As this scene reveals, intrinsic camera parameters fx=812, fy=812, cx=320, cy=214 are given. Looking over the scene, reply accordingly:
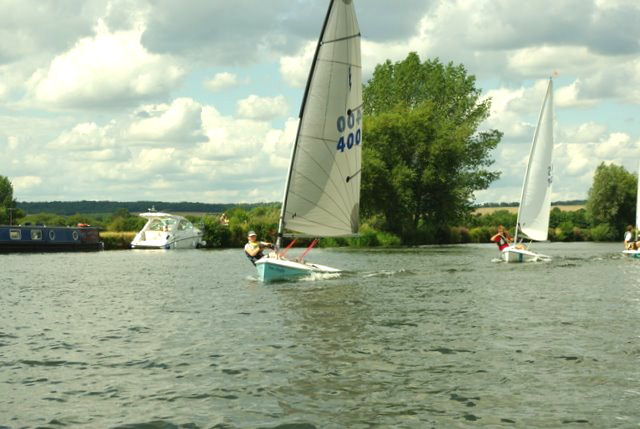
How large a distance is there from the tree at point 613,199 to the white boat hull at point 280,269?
83225 millimetres

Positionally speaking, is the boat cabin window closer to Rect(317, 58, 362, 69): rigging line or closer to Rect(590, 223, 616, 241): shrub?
Rect(317, 58, 362, 69): rigging line

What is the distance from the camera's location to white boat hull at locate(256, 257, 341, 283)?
31281 mm

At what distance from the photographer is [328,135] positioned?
31.8 metres

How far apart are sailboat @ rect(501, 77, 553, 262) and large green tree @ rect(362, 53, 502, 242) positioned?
2374cm

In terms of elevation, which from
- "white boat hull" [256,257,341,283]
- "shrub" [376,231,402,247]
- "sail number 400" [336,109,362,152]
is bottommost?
"white boat hull" [256,257,341,283]

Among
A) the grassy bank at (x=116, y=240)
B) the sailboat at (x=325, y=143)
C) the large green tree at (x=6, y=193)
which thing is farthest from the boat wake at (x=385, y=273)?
the large green tree at (x=6, y=193)

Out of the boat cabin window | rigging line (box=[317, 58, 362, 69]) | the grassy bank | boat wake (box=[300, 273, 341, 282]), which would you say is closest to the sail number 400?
rigging line (box=[317, 58, 362, 69])

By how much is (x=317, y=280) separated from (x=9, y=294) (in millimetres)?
11527

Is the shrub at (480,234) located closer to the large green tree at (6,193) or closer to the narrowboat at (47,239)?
the narrowboat at (47,239)

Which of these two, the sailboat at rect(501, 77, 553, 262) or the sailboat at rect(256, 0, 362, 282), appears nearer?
the sailboat at rect(256, 0, 362, 282)

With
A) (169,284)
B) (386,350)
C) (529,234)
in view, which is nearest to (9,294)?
(169,284)

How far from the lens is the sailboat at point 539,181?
50.8 meters

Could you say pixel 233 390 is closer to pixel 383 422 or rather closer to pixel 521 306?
pixel 383 422

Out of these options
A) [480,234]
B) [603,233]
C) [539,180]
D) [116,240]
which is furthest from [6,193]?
[539,180]
